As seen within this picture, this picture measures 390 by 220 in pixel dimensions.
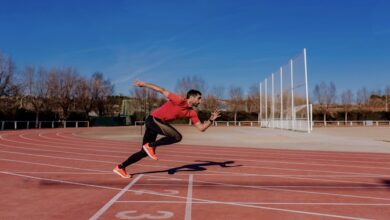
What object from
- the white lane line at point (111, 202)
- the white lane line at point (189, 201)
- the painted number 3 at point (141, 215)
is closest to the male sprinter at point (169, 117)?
the white lane line at point (111, 202)

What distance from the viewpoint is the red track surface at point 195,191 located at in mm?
5059

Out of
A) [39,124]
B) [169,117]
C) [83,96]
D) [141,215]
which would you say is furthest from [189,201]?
[83,96]

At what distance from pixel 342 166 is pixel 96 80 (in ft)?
201

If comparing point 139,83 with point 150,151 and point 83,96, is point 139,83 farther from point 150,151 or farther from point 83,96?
point 83,96

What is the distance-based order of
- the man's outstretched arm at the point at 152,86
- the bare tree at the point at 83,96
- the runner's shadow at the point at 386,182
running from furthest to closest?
the bare tree at the point at 83,96 < the runner's shadow at the point at 386,182 < the man's outstretched arm at the point at 152,86

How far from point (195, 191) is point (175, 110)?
1.46 meters

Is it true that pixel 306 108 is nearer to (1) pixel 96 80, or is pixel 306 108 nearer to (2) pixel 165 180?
(2) pixel 165 180

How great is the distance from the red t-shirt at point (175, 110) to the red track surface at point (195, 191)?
1144mm

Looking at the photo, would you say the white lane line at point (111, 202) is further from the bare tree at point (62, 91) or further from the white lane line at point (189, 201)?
the bare tree at point (62, 91)

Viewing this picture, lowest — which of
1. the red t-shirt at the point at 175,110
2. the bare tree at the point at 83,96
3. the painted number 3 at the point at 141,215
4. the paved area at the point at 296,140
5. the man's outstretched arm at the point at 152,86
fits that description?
the painted number 3 at the point at 141,215

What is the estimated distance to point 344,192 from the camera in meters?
6.69

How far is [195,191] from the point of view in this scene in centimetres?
653

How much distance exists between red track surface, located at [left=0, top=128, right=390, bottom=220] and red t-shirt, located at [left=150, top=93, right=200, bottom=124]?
1144 mm

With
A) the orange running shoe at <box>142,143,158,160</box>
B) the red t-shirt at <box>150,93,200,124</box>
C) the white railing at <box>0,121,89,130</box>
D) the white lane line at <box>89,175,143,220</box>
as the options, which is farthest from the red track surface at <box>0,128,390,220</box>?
the white railing at <box>0,121,89,130</box>
